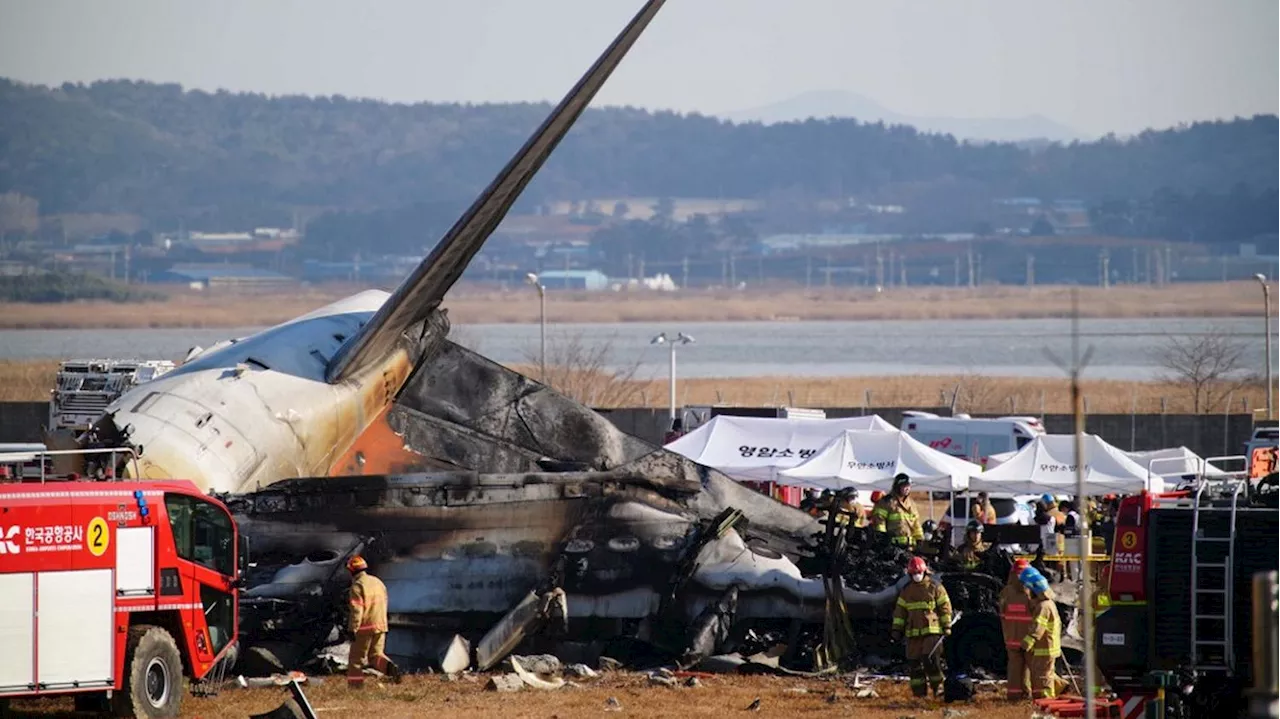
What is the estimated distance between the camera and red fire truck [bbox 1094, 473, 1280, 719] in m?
19.0

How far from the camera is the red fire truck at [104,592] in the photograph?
19.2m

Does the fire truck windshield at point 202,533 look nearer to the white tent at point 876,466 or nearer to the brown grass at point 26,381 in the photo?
the white tent at point 876,466

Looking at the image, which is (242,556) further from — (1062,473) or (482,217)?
(1062,473)

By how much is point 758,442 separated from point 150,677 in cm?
2548

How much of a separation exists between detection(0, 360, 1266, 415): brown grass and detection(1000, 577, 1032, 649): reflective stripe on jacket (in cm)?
5001

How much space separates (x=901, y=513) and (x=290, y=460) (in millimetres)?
10115

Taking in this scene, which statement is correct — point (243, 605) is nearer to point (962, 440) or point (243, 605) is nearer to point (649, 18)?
point (649, 18)

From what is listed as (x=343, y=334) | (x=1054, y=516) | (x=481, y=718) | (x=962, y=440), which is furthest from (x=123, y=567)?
(x=962, y=440)

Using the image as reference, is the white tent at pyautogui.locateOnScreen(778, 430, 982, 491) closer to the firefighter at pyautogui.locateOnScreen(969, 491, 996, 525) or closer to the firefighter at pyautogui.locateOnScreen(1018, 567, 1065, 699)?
the firefighter at pyautogui.locateOnScreen(969, 491, 996, 525)

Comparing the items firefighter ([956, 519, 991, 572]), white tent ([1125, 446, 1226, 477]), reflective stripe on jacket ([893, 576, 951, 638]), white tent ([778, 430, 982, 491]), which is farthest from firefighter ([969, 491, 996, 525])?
reflective stripe on jacket ([893, 576, 951, 638])

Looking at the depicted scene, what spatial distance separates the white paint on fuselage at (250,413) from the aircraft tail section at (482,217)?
614 millimetres

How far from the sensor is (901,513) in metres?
30.2

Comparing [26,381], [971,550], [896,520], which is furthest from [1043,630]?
[26,381]

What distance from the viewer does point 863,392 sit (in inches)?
3976
